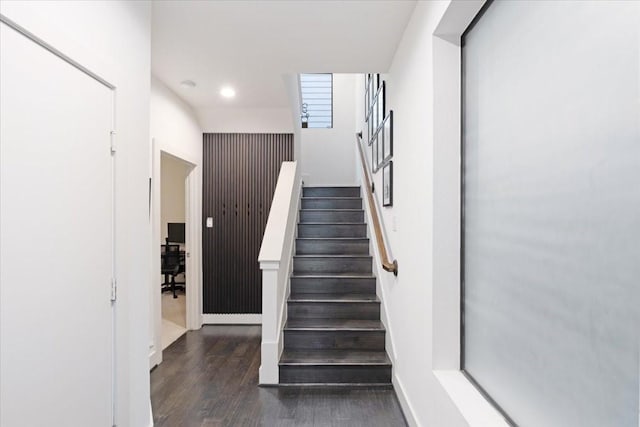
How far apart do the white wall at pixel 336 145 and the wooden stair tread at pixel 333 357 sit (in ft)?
12.2

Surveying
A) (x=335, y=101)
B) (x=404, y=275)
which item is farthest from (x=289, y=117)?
(x=404, y=275)

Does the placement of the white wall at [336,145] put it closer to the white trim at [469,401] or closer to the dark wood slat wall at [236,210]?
the dark wood slat wall at [236,210]

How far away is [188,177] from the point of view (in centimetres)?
445

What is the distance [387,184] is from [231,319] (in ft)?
8.99

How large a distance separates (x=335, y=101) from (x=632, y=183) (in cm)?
599

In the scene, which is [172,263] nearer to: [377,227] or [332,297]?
[332,297]

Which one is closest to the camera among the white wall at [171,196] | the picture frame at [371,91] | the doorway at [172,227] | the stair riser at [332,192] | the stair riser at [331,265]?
the stair riser at [331,265]

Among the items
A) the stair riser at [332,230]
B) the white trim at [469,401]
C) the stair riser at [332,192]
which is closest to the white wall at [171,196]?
the stair riser at [332,192]

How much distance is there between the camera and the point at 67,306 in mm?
1429

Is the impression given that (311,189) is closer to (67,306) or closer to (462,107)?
(462,107)

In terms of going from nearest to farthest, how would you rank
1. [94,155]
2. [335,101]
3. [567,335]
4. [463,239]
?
[567,335]
[94,155]
[463,239]
[335,101]

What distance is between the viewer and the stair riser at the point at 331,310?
3422mm

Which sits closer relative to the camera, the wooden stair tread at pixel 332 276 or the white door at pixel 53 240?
the white door at pixel 53 240

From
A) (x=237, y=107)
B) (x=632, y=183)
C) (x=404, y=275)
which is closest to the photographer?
(x=632, y=183)
